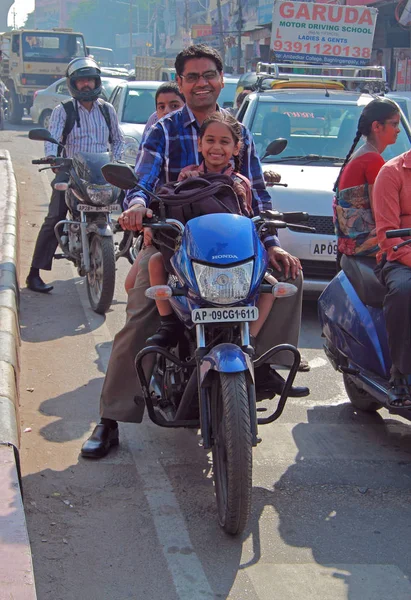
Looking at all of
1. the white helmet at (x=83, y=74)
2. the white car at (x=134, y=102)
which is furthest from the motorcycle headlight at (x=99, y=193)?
the white car at (x=134, y=102)

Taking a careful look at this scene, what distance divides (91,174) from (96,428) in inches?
134

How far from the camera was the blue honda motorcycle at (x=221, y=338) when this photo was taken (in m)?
3.67

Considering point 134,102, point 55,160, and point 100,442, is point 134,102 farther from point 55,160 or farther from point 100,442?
point 100,442

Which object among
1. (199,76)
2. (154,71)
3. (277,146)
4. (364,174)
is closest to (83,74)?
(277,146)

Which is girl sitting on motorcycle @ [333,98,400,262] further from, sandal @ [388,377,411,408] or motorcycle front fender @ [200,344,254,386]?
motorcycle front fender @ [200,344,254,386]

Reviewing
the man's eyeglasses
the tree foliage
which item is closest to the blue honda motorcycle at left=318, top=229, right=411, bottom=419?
the man's eyeglasses

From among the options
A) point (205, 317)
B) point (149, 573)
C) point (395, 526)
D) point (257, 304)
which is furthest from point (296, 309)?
point (149, 573)

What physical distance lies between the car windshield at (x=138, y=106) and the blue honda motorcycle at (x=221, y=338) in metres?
10.8

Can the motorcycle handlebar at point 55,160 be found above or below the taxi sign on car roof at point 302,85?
below

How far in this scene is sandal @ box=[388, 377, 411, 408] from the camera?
4.48m

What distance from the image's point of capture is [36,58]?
1276 inches

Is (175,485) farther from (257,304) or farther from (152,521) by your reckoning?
(257,304)

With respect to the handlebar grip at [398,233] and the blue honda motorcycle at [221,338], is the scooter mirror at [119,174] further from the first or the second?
the handlebar grip at [398,233]

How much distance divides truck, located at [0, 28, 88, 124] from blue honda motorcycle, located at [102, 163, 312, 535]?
2940cm
